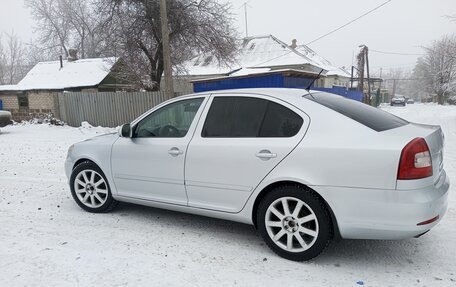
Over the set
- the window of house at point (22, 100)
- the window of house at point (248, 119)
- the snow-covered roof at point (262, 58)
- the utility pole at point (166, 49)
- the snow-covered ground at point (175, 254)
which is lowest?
the snow-covered ground at point (175, 254)

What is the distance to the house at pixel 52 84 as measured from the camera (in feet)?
61.8

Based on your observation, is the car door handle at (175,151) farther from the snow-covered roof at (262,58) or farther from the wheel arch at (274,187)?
the snow-covered roof at (262,58)

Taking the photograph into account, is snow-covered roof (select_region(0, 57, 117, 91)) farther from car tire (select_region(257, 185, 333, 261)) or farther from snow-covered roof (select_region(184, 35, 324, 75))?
car tire (select_region(257, 185, 333, 261))

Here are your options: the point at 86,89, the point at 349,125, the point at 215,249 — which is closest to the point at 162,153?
the point at 215,249

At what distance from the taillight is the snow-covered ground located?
2.94ft

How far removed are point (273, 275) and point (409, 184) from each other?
4.43ft

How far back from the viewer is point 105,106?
15680 mm

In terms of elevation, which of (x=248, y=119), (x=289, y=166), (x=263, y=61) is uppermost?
(x=263, y=61)

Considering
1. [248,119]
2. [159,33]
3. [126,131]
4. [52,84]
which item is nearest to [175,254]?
[248,119]

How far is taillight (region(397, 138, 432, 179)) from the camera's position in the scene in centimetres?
281

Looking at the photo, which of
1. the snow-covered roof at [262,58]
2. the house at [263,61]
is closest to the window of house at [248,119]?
the house at [263,61]

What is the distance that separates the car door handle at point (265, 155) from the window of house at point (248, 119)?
0.58 ft

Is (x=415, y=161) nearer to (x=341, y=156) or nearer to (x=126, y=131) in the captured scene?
(x=341, y=156)

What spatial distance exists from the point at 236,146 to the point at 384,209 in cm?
142
